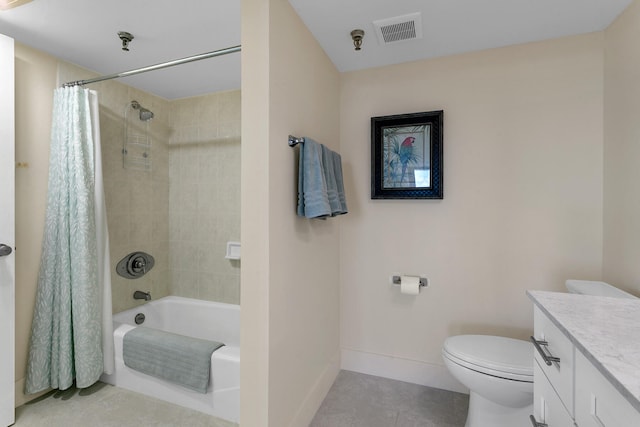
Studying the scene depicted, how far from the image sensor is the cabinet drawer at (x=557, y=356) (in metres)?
0.82

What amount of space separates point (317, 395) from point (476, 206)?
1547mm

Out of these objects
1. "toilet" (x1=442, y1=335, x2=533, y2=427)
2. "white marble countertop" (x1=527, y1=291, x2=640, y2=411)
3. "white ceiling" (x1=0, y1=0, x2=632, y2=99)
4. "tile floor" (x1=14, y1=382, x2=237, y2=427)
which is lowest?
"tile floor" (x1=14, y1=382, x2=237, y2=427)

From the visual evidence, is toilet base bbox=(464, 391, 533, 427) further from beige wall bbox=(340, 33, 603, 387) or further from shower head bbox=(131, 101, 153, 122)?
shower head bbox=(131, 101, 153, 122)

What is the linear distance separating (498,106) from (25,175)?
2962 millimetres

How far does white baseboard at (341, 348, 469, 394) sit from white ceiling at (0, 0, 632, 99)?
208cm

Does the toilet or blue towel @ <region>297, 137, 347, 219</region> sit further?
blue towel @ <region>297, 137, 347, 219</region>

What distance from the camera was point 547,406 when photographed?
0.98m

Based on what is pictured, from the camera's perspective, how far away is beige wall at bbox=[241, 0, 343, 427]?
1.33 meters

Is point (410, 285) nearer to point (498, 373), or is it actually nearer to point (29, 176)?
point (498, 373)

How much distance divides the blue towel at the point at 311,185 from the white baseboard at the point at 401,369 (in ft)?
4.20

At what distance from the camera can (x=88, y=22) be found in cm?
165

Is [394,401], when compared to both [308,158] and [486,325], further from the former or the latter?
[308,158]

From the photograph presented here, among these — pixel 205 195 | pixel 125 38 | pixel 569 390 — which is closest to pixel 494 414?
pixel 569 390

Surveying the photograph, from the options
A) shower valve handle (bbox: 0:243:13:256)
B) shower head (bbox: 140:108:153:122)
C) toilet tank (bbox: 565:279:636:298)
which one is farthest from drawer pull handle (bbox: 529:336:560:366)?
shower head (bbox: 140:108:153:122)
